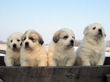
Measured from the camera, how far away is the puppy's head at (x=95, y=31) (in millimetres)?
2668

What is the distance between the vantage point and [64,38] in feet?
8.43

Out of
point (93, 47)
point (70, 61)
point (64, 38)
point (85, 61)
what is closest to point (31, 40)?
point (64, 38)

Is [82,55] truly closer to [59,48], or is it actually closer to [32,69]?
[59,48]

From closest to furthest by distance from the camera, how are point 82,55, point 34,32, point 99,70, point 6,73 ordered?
point 6,73, point 99,70, point 34,32, point 82,55

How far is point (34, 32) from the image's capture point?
252 cm

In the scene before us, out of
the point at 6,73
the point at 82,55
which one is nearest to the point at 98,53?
the point at 82,55

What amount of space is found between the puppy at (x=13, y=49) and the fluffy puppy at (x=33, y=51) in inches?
12.8

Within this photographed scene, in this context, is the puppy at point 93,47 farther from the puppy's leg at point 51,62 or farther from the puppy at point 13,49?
the puppy at point 13,49

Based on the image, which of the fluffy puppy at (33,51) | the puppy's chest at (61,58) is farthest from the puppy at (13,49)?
the puppy's chest at (61,58)

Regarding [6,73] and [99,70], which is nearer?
[6,73]

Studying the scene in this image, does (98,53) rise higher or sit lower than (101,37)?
lower

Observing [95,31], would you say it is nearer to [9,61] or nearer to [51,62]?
[51,62]

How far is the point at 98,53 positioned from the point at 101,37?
0.92 ft

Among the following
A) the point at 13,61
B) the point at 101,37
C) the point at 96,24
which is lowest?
the point at 13,61
